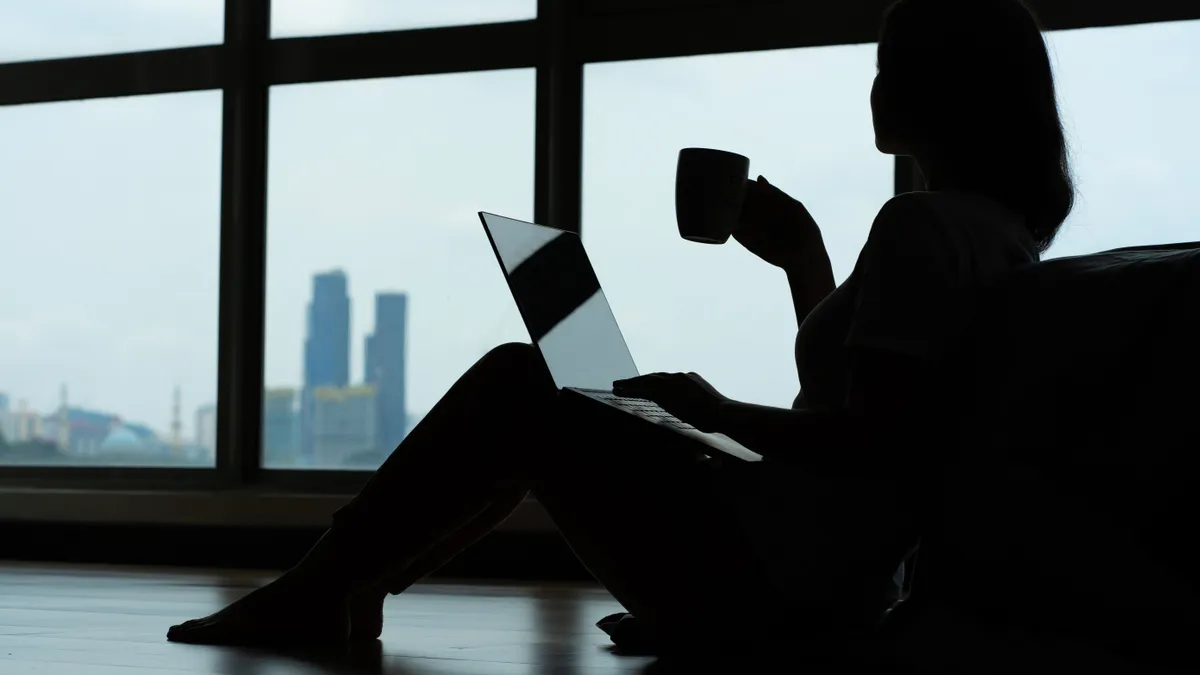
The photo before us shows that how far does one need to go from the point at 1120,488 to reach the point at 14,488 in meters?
4.05

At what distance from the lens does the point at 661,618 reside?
151 cm

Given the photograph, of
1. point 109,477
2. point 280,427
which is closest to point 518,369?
point 280,427

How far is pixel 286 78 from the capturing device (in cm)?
418

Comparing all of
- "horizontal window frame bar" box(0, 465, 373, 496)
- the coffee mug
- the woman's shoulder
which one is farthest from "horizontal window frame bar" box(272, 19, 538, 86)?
the woman's shoulder

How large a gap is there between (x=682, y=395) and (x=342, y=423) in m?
2.98

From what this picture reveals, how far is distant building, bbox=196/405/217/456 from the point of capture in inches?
167

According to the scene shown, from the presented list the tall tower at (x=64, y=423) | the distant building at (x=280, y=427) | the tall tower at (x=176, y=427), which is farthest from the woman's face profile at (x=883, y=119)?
the tall tower at (x=64, y=423)

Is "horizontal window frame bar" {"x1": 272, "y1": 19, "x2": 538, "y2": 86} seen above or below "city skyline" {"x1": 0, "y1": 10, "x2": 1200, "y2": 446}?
above

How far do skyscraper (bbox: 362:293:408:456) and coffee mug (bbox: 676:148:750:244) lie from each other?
2.77m

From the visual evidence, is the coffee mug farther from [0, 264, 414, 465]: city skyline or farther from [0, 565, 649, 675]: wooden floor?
[0, 264, 414, 465]: city skyline

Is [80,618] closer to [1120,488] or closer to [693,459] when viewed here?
[693,459]

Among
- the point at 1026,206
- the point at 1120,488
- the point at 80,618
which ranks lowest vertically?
the point at 80,618

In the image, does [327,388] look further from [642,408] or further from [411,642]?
[642,408]

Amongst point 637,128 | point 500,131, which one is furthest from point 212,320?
point 637,128
